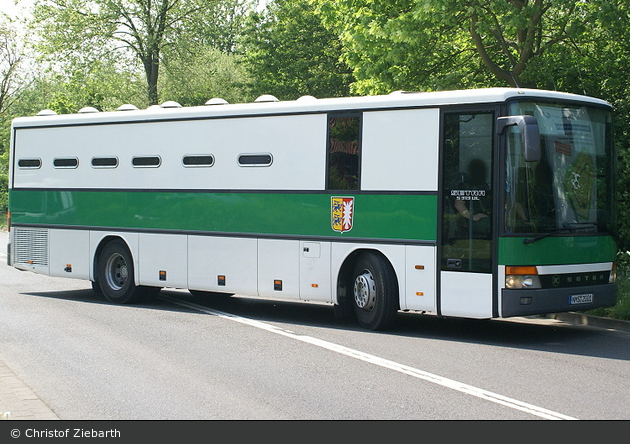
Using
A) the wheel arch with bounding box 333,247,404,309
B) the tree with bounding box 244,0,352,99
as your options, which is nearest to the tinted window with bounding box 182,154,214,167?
the wheel arch with bounding box 333,247,404,309

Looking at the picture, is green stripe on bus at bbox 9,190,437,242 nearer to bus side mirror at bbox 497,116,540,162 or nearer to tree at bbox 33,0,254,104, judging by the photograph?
bus side mirror at bbox 497,116,540,162

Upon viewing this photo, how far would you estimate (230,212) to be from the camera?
1464 centimetres

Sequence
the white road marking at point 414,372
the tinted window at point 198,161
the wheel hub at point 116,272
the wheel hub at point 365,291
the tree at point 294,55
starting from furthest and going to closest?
1. the tree at point 294,55
2. the wheel hub at point 116,272
3. the tinted window at point 198,161
4. the wheel hub at point 365,291
5. the white road marking at point 414,372

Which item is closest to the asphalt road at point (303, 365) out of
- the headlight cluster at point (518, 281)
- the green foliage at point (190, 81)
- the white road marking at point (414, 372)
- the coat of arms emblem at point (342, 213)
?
the white road marking at point (414, 372)

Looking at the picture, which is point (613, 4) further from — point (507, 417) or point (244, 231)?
point (507, 417)

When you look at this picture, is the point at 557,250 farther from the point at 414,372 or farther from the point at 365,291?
the point at 414,372

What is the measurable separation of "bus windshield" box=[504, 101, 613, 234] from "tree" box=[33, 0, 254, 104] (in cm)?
3908

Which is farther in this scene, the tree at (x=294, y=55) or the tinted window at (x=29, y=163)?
the tree at (x=294, y=55)

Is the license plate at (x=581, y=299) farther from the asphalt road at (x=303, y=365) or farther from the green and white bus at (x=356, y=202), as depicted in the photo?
the asphalt road at (x=303, y=365)

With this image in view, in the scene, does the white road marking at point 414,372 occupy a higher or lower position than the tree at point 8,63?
lower

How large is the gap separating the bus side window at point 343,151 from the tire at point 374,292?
3.51ft

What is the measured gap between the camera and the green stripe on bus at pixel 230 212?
1248 centimetres

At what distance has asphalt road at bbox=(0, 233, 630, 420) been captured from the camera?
7887mm
